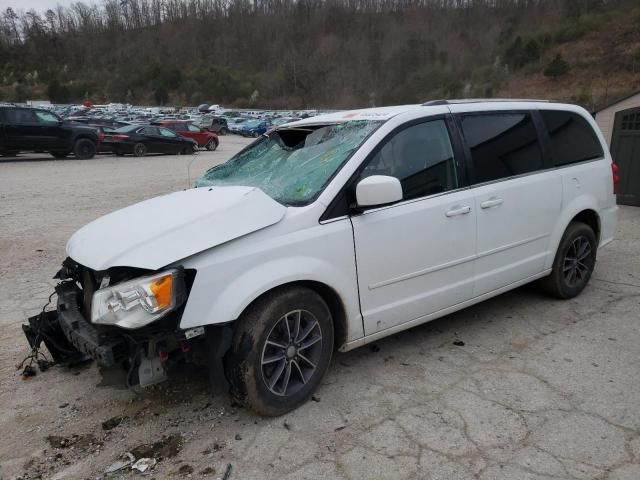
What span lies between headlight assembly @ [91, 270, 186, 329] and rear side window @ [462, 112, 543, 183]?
2.32 meters

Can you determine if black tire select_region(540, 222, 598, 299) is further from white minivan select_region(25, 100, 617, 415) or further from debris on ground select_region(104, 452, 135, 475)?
debris on ground select_region(104, 452, 135, 475)

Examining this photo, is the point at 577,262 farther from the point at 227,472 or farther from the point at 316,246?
the point at 227,472

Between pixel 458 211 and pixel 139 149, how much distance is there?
20226mm

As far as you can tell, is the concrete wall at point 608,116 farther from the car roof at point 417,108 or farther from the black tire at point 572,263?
the car roof at point 417,108

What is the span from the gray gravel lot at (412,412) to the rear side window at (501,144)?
1271 millimetres

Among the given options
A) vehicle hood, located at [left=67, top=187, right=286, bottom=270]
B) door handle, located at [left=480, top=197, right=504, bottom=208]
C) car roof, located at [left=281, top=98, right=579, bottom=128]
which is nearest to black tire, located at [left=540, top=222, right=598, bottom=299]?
door handle, located at [left=480, top=197, right=504, bottom=208]

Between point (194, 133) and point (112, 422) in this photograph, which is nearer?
point (112, 422)

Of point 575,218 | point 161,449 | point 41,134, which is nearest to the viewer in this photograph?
point 161,449

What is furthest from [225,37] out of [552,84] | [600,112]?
[600,112]

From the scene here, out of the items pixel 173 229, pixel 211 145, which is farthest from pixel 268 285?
pixel 211 145

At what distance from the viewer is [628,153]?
9.14 meters

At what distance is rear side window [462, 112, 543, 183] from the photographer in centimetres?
389

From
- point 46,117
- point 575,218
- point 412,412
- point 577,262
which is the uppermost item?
point 46,117

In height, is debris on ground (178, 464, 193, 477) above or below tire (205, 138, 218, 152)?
below
